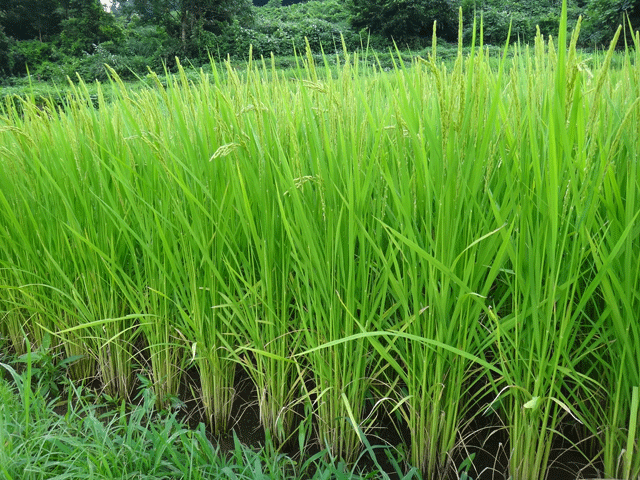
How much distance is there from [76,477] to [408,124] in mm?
1235

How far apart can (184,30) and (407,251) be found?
19.1 m

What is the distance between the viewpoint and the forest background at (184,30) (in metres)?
17.5

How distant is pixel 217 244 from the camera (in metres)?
1.40

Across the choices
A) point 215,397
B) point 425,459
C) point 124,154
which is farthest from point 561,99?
point 124,154

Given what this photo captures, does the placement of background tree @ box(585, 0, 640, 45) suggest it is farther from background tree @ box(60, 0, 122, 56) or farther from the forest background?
background tree @ box(60, 0, 122, 56)

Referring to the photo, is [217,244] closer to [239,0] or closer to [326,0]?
[239,0]

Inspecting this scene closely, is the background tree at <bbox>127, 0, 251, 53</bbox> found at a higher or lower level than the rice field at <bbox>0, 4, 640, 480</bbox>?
higher

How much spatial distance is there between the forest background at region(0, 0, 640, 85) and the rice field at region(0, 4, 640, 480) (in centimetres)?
1598

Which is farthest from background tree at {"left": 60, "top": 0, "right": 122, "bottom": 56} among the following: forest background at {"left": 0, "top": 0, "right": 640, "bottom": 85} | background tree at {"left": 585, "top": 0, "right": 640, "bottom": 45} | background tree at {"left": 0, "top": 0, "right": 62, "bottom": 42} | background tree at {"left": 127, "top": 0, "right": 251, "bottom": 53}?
background tree at {"left": 585, "top": 0, "right": 640, "bottom": 45}

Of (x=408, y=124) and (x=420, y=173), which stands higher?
(x=408, y=124)

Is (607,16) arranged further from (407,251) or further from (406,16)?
(407,251)

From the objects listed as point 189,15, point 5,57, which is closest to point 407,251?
point 189,15

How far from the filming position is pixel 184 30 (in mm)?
17734

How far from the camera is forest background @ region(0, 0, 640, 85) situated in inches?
687
